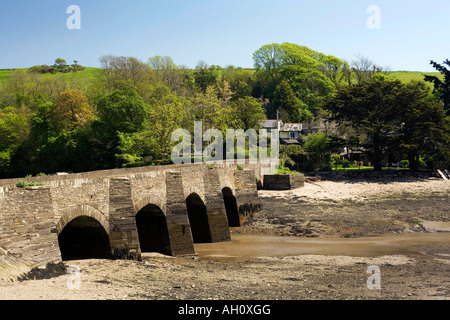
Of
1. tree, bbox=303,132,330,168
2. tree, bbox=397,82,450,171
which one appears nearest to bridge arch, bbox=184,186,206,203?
tree, bbox=303,132,330,168

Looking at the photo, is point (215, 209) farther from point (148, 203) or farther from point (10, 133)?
point (10, 133)

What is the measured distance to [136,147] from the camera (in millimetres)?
49656

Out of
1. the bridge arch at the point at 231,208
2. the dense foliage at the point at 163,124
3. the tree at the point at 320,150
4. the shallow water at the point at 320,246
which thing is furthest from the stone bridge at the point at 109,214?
the tree at the point at 320,150

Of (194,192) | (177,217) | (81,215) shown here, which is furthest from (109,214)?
(194,192)

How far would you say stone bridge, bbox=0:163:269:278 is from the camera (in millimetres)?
14039

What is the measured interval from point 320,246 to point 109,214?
12.8 meters

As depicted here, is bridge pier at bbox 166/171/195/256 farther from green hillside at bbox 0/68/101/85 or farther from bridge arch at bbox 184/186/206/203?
green hillside at bbox 0/68/101/85

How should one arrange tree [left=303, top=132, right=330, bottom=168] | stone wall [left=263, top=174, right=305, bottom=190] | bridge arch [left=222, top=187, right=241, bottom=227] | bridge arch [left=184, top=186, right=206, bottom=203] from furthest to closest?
tree [left=303, top=132, right=330, bottom=168] → stone wall [left=263, top=174, right=305, bottom=190] → bridge arch [left=222, top=187, right=241, bottom=227] → bridge arch [left=184, top=186, right=206, bottom=203]

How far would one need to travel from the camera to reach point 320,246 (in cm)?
2678

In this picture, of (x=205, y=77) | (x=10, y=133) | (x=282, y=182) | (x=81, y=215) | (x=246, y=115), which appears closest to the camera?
(x=81, y=215)

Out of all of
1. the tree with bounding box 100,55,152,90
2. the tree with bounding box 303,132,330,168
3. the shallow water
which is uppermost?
the tree with bounding box 100,55,152,90
